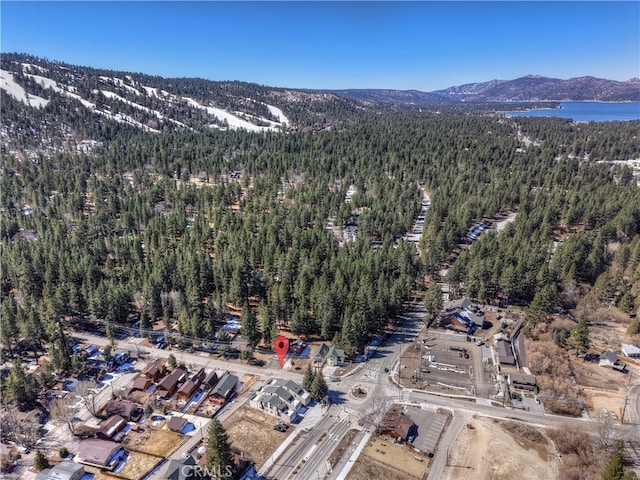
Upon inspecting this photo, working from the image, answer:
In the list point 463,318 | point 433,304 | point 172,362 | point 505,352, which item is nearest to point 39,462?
point 172,362

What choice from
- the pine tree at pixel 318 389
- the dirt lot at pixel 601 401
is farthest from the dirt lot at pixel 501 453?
the pine tree at pixel 318 389

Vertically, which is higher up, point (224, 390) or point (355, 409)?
point (224, 390)

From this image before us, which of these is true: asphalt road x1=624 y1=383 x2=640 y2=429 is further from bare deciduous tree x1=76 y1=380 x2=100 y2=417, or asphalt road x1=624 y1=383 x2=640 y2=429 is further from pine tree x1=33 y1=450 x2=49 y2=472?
pine tree x1=33 y1=450 x2=49 y2=472

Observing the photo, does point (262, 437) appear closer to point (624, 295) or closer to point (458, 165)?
point (624, 295)

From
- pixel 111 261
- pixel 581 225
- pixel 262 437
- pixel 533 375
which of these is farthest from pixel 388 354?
pixel 581 225

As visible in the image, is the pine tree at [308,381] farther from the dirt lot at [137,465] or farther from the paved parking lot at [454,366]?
the dirt lot at [137,465]

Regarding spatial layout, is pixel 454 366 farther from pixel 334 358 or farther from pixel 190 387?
pixel 190 387

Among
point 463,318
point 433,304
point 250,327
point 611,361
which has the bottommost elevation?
point 611,361
